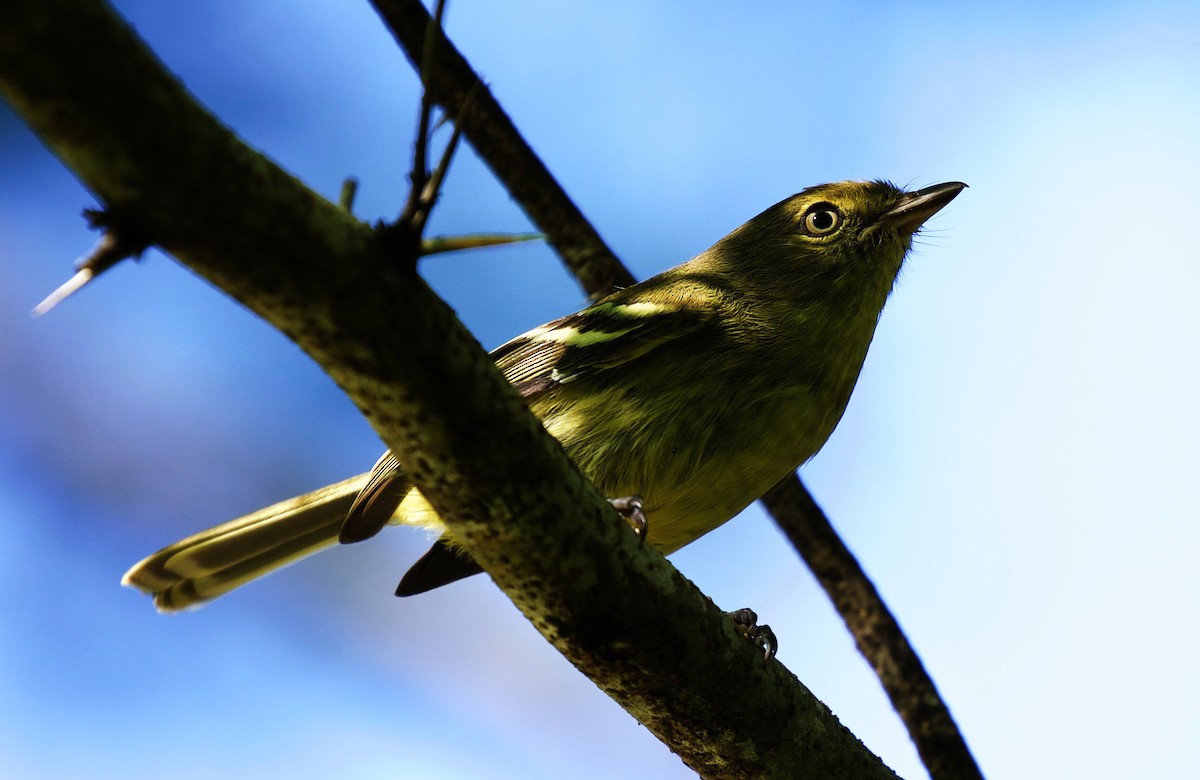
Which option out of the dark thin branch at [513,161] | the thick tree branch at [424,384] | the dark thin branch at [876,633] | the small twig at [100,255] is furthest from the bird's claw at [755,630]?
the small twig at [100,255]

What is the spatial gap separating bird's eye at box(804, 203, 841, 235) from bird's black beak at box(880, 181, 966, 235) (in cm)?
21

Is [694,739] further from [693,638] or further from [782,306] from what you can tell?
[782,306]

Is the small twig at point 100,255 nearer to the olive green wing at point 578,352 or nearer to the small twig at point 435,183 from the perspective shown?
the small twig at point 435,183

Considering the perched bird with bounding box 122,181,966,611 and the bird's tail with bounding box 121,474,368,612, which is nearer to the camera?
the perched bird with bounding box 122,181,966,611

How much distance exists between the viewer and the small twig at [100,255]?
1.68m

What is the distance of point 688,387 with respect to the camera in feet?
12.8

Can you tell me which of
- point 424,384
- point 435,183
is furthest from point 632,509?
point 435,183

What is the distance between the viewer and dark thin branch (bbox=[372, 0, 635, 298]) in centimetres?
405

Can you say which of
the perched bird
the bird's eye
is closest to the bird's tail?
the perched bird

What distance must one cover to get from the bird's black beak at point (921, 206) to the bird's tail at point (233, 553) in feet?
9.48

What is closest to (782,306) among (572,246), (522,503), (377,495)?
(572,246)

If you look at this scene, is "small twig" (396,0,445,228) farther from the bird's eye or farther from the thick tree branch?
the bird's eye

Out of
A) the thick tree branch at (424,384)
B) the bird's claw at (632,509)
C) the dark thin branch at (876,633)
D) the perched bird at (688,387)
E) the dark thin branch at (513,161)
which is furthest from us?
the dark thin branch at (876,633)

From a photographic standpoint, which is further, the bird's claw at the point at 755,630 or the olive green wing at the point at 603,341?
the olive green wing at the point at 603,341
